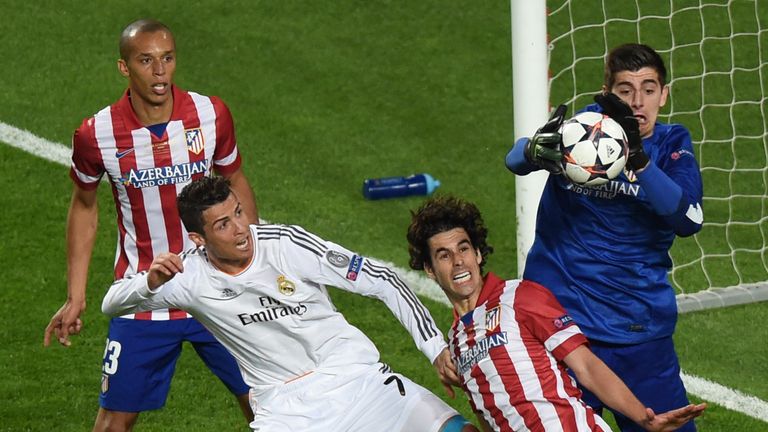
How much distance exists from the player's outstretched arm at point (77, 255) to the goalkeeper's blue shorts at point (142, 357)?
8.5 inches

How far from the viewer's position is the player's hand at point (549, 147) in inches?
209

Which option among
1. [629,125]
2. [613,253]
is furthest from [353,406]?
[629,125]

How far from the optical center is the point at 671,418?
5.07 metres

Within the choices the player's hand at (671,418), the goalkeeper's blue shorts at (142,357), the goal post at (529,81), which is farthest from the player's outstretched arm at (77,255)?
the player's hand at (671,418)

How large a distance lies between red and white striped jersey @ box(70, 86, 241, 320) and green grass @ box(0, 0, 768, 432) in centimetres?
115

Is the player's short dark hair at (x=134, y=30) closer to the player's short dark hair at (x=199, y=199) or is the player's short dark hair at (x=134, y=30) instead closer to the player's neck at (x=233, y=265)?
the player's short dark hair at (x=199, y=199)

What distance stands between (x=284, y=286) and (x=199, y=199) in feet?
1.62

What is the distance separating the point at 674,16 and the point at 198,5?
3.86 m

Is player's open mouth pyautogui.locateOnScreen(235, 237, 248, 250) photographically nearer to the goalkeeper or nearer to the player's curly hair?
the player's curly hair

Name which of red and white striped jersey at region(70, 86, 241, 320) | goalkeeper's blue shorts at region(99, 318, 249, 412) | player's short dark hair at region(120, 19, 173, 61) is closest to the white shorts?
goalkeeper's blue shorts at region(99, 318, 249, 412)

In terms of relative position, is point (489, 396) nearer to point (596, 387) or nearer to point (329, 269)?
point (596, 387)

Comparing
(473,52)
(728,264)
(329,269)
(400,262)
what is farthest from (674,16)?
(329,269)

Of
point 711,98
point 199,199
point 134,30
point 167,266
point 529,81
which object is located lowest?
point 167,266

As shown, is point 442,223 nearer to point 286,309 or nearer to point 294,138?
point 286,309
